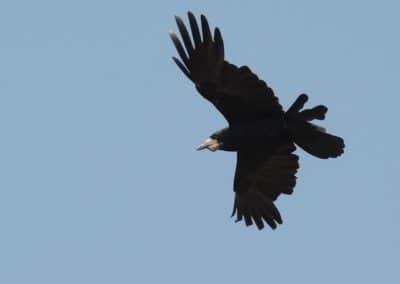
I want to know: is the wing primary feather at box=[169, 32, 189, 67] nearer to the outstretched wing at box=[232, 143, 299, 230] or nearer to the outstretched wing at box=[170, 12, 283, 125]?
the outstretched wing at box=[170, 12, 283, 125]

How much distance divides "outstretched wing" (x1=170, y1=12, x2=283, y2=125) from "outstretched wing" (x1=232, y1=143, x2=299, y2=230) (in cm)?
124

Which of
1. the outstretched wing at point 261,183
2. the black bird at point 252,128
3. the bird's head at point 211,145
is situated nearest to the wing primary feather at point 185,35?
the black bird at point 252,128

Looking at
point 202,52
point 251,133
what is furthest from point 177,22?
point 251,133

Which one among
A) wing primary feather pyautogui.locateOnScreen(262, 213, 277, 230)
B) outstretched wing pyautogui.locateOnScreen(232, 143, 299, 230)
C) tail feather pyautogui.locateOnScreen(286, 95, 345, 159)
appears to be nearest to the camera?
tail feather pyautogui.locateOnScreen(286, 95, 345, 159)

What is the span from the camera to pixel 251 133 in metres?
16.1

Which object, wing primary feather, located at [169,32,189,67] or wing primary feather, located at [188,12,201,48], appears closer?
wing primary feather, located at [188,12,201,48]

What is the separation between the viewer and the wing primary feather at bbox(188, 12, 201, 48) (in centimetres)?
1494

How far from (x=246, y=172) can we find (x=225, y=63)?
2628mm

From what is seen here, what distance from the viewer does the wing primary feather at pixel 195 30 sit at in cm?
1494

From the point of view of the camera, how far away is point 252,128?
52.7ft

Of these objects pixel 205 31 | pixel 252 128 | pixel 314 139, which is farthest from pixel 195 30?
pixel 314 139

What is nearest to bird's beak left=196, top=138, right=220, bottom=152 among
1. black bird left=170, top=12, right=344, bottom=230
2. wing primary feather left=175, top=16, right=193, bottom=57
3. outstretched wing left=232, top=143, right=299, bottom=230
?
black bird left=170, top=12, right=344, bottom=230

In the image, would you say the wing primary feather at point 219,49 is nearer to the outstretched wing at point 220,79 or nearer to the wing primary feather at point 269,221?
the outstretched wing at point 220,79

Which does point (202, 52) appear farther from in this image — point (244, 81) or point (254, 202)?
point (254, 202)
